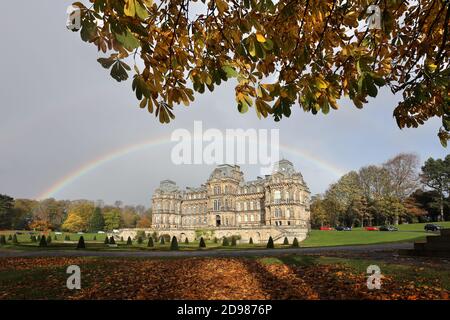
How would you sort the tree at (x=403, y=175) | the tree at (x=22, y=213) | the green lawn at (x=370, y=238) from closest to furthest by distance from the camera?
the green lawn at (x=370, y=238) → the tree at (x=403, y=175) → the tree at (x=22, y=213)

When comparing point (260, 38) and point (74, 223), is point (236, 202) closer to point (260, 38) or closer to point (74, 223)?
point (74, 223)

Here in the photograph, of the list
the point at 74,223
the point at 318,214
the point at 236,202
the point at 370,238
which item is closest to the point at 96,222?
the point at 74,223

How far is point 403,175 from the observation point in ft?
184

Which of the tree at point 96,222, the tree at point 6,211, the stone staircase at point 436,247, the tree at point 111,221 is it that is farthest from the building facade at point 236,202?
the stone staircase at point 436,247

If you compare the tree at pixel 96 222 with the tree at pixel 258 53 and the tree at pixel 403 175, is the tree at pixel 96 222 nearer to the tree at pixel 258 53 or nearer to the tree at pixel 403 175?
the tree at pixel 403 175

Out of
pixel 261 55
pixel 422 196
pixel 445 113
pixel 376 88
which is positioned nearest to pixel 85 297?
pixel 261 55

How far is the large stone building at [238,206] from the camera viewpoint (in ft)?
185

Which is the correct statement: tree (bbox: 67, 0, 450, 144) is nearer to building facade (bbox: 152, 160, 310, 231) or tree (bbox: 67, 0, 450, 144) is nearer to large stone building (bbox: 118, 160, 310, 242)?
large stone building (bbox: 118, 160, 310, 242)

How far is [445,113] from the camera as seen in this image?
4.05 meters

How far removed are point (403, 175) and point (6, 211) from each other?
87.1 metres

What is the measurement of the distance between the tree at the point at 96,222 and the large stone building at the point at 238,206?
1883cm

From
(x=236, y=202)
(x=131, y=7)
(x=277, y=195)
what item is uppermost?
(x=131, y=7)

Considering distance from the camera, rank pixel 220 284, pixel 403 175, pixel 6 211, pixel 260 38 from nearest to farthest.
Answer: pixel 260 38, pixel 220 284, pixel 403 175, pixel 6 211
